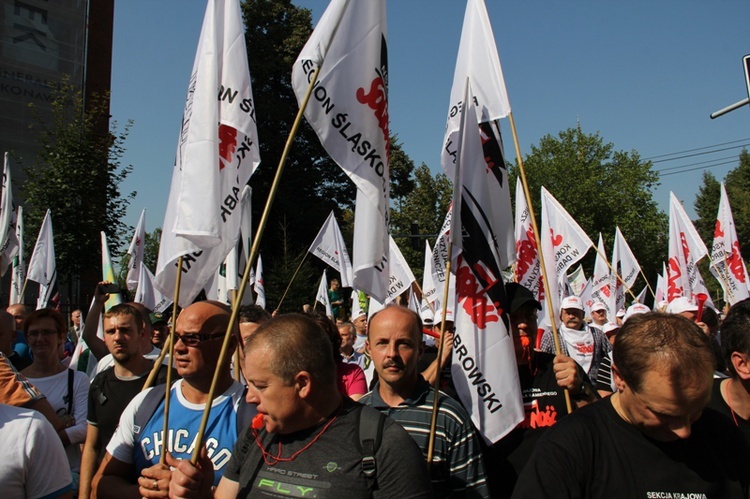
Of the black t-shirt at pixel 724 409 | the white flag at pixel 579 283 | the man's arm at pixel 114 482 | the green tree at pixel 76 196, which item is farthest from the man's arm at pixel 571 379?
the green tree at pixel 76 196

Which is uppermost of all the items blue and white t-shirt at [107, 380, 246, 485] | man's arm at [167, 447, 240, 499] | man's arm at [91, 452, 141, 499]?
blue and white t-shirt at [107, 380, 246, 485]

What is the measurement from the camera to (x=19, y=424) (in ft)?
8.80

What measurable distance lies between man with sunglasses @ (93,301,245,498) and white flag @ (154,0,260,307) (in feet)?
1.82

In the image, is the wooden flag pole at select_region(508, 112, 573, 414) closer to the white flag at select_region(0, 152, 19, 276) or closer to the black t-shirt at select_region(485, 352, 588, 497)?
the black t-shirt at select_region(485, 352, 588, 497)

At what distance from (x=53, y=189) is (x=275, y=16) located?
20.7 metres

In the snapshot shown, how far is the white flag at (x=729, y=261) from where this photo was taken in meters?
10.9

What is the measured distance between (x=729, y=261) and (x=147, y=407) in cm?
1058

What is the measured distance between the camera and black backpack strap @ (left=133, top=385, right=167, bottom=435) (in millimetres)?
3279

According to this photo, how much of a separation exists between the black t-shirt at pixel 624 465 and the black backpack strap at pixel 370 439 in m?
0.50

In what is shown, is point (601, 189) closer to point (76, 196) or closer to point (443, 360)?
point (76, 196)

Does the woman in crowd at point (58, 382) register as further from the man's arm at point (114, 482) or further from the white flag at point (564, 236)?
the white flag at point (564, 236)

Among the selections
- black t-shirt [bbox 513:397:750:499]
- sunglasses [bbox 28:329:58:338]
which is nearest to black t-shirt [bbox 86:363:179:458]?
sunglasses [bbox 28:329:58:338]

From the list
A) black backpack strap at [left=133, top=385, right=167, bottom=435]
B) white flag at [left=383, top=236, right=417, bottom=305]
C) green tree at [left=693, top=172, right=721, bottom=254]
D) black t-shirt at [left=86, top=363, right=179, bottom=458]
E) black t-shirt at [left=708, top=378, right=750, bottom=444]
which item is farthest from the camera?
green tree at [left=693, top=172, right=721, bottom=254]

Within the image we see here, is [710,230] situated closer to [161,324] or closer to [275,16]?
[275,16]
